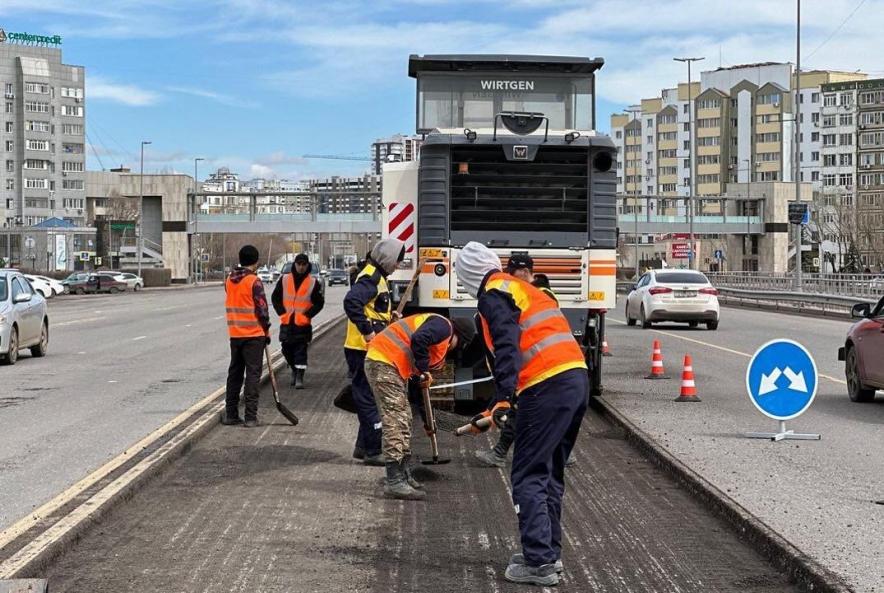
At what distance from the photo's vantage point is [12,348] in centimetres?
2142

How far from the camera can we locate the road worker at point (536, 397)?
21.1 ft

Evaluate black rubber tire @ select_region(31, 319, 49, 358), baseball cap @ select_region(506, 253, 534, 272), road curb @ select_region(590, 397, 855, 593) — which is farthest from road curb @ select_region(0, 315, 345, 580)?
black rubber tire @ select_region(31, 319, 49, 358)

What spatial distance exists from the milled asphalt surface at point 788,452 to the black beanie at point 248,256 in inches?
165

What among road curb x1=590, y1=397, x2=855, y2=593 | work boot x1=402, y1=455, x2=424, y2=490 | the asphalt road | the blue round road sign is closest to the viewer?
road curb x1=590, y1=397, x2=855, y2=593

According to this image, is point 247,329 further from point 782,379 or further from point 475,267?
point 475,267

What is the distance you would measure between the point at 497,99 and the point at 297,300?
437 centimetres

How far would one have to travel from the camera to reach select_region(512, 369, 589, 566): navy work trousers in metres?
6.44

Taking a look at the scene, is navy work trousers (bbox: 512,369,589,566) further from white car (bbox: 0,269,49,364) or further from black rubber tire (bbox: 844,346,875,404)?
white car (bbox: 0,269,49,364)

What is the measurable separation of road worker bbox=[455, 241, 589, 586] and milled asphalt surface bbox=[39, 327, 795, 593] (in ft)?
0.80

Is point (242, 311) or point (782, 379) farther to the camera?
point (242, 311)

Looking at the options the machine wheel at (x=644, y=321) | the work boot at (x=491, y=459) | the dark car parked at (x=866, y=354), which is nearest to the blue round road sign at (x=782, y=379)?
the work boot at (x=491, y=459)

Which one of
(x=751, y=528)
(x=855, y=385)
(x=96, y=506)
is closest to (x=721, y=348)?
(x=855, y=385)

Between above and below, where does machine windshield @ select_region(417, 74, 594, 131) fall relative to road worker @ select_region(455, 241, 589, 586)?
above

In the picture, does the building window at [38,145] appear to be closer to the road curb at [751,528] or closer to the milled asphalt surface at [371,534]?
the milled asphalt surface at [371,534]
